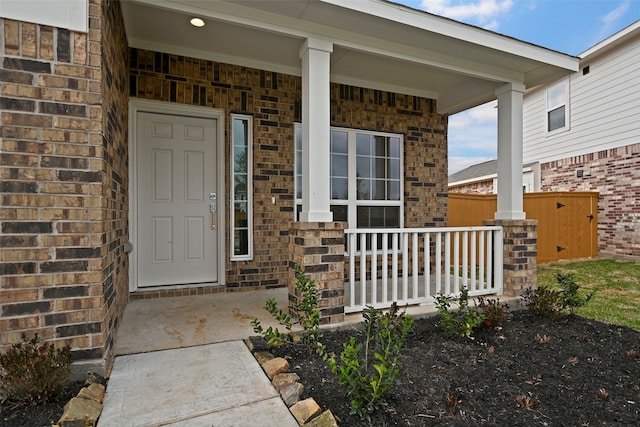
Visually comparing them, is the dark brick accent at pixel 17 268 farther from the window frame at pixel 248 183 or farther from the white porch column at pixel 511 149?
the white porch column at pixel 511 149

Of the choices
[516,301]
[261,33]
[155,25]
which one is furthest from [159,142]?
[516,301]

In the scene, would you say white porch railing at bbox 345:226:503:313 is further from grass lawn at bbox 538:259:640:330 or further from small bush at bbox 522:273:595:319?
grass lawn at bbox 538:259:640:330

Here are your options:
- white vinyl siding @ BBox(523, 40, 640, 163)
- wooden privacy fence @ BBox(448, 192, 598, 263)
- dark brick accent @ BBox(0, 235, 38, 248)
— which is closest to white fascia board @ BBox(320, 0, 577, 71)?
dark brick accent @ BBox(0, 235, 38, 248)

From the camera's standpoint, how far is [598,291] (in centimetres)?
510

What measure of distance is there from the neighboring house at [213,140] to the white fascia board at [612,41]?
5.06m

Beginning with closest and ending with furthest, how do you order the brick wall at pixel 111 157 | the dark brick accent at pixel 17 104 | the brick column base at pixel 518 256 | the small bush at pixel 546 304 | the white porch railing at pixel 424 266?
the dark brick accent at pixel 17 104, the brick wall at pixel 111 157, the white porch railing at pixel 424 266, the small bush at pixel 546 304, the brick column base at pixel 518 256

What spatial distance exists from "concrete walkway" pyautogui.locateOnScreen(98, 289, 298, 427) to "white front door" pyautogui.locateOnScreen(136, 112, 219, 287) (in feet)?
2.35

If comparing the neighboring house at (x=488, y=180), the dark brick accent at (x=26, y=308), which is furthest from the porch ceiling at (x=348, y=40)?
the neighboring house at (x=488, y=180)

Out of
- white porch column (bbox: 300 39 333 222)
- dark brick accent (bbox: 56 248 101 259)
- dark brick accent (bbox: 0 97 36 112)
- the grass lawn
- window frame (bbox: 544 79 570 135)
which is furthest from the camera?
window frame (bbox: 544 79 570 135)

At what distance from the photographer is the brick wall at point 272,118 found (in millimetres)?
4083

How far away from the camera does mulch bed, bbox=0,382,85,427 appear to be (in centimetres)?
174

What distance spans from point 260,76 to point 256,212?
171cm

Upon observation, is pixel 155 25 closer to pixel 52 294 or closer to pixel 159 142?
pixel 159 142

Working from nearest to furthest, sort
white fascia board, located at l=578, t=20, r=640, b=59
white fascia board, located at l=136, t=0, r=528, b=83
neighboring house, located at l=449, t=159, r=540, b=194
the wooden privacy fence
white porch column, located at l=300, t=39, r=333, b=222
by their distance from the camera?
white fascia board, located at l=136, t=0, r=528, b=83 → white porch column, located at l=300, t=39, r=333, b=222 → white fascia board, located at l=578, t=20, r=640, b=59 → the wooden privacy fence → neighboring house, located at l=449, t=159, r=540, b=194
